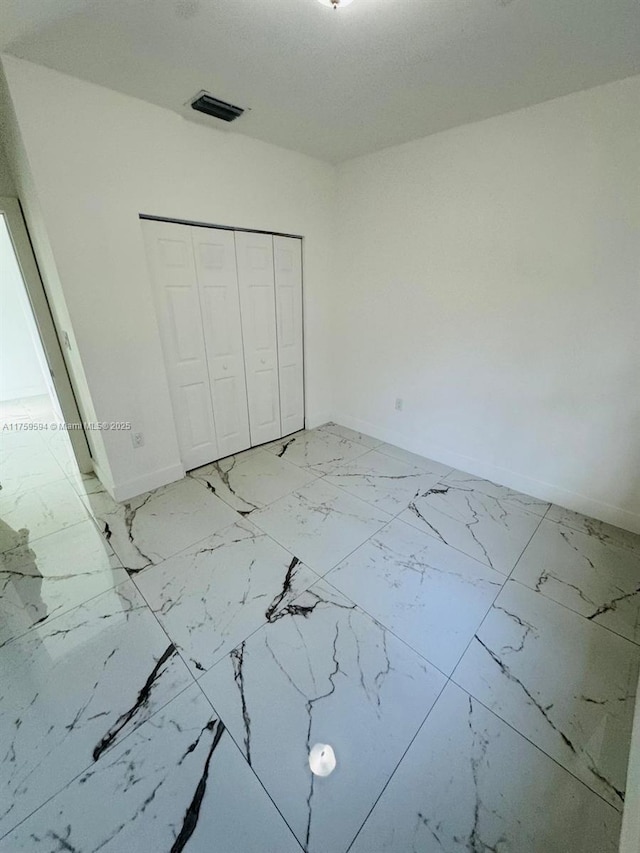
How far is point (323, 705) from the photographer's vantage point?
1.23 m

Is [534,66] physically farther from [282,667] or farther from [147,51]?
[282,667]

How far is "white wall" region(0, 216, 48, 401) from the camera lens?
481 cm

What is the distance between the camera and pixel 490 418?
2602mm

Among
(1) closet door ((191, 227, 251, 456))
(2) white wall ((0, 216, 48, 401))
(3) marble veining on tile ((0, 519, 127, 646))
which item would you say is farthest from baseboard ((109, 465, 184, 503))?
(2) white wall ((0, 216, 48, 401))

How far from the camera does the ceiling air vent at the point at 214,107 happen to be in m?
1.94

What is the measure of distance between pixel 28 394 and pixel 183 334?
14.1 ft

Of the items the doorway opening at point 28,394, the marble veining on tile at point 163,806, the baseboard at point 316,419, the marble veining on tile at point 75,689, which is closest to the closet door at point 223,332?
the baseboard at point 316,419

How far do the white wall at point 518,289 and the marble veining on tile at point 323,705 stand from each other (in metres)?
1.77

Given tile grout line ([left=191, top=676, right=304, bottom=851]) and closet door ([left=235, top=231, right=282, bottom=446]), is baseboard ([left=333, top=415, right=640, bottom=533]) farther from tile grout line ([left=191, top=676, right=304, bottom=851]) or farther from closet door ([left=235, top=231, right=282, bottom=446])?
tile grout line ([left=191, top=676, right=304, bottom=851])

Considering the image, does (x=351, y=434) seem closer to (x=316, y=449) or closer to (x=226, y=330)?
(x=316, y=449)

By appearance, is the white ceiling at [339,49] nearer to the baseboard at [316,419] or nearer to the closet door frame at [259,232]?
the closet door frame at [259,232]

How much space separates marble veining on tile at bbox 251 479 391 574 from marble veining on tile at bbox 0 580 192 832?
0.79 meters

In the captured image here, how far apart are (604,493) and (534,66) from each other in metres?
2.43

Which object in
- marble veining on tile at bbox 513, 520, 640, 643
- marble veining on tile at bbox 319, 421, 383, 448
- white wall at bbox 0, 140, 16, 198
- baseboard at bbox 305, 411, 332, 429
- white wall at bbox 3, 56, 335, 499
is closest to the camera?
marble veining on tile at bbox 513, 520, 640, 643
